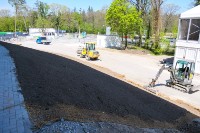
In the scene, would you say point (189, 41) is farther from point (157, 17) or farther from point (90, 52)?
point (157, 17)

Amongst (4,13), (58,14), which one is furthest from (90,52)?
(4,13)

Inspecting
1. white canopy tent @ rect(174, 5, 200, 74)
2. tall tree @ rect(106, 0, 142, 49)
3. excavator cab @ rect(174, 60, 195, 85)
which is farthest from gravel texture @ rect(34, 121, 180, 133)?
tall tree @ rect(106, 0, 142, 49)

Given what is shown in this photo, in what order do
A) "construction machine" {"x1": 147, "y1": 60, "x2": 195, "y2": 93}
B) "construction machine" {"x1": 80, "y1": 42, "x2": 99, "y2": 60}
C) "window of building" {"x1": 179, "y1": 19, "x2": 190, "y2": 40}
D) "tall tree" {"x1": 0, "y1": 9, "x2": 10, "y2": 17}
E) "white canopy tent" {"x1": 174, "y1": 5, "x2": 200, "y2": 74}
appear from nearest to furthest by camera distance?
"construction machine" {"x1": 147, "y1": 60, "x2": 195, "y2": 93} → "white canopy tent" {"x1": 174, "y1": 5, "x2": 200, "y2": 74} → "window of building" {"x1": 179, "y1": 19, "x2": 190, "y2": 40} → "construction machine" {"x1": 80, "y1": 42, "x2": 99, "y2": 60} → "tall tree" {"x1": 0, "y1": 9, "x2": 10, "y2": 17}

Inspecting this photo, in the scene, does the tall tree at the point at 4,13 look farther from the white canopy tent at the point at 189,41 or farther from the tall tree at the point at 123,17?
the white canopy tent at the point at 189,41

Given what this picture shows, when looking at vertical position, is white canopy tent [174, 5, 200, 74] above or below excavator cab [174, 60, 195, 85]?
above

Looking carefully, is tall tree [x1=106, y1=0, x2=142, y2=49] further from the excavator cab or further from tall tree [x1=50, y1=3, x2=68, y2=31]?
tall tree [x1=50, y1=3, x2=68, y2=31]

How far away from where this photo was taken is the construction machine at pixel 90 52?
26.8 metres

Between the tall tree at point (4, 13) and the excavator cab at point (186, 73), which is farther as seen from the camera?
the tall tree at point (4, 13)

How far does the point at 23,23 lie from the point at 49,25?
49.4 feet

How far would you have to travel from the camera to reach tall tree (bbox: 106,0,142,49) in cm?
3691

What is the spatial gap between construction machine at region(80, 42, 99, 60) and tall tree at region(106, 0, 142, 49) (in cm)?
1187

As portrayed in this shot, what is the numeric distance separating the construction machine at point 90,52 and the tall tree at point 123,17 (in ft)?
38.9

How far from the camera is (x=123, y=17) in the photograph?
36906 mm

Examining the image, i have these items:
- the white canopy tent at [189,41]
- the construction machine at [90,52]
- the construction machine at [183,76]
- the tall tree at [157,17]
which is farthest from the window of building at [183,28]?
the tall tree at [157,17]
